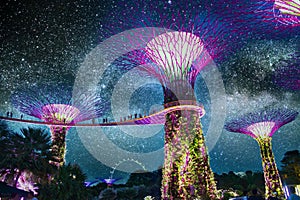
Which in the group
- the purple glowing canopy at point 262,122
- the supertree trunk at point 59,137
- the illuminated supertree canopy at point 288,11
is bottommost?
the supertree trunk at point 59,137

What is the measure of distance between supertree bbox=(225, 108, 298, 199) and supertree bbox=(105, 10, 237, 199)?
9.82 m

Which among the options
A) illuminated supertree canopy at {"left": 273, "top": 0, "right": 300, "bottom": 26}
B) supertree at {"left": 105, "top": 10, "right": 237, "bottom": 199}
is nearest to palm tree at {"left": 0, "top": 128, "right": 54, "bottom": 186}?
supertree at {"left": 105, "top": 10, "right": 237, "bottom": 199}

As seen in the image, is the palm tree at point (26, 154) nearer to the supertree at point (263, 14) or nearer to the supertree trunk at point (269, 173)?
the supertree at point (263, 14)

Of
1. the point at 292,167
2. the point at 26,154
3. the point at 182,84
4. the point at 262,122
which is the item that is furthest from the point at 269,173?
the point at 26,154

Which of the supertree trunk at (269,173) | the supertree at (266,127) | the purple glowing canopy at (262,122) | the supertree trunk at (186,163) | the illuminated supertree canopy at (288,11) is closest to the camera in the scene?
the illuminated supertree canopy at (288,11)

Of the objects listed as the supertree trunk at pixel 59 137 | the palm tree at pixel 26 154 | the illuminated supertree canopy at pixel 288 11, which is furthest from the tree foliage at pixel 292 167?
the palm tree at pixel 26 154

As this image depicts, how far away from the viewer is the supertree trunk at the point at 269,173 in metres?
20.7

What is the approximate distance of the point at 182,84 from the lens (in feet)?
46.6

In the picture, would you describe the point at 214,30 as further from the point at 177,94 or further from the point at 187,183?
the point at 187,183

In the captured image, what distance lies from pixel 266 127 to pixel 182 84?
12.5 meters

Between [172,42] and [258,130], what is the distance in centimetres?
1381

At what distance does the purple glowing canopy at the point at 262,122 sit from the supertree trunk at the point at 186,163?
10359 millimetres

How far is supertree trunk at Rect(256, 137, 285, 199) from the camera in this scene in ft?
68.0

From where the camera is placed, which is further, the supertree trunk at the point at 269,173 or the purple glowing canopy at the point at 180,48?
the supertree trunk at the point at 269,173
